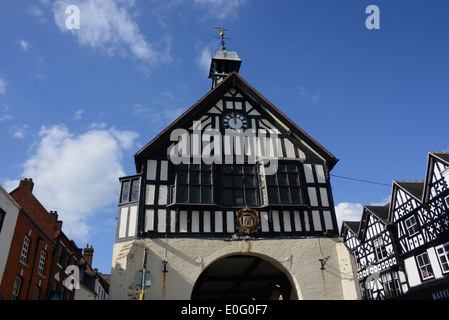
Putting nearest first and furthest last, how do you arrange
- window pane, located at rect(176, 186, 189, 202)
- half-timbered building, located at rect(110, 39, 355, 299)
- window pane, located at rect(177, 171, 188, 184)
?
half-timbered building, located at rect(110, 39, 355, 299) → window pane, located at rect(176, 186, 189, 202) → window pane, located at rect(177, 171, 188, 184)

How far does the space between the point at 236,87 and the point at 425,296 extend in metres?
16.4

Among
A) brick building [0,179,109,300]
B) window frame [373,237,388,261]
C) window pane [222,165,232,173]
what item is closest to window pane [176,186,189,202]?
window pane [222,165,232,173]

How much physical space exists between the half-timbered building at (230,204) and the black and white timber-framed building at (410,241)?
6.61m

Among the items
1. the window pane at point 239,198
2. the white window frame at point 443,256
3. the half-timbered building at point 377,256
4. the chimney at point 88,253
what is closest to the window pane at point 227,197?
the window pane at point 239,198

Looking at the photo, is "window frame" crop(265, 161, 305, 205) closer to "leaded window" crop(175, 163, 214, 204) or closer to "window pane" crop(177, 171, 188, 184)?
"leaded window" crop(175, 163, 214, 204)

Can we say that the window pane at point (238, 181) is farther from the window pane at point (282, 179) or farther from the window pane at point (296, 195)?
the window pane at point (296, 195)

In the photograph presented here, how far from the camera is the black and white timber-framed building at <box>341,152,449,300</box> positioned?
19.4 metres

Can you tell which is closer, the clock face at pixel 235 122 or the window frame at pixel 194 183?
the window frame at pixel 194 183

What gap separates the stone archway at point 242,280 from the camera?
1476 centimetres

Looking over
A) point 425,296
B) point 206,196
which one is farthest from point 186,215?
point 425,296

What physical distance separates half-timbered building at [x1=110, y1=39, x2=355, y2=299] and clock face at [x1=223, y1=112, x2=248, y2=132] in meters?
0.04

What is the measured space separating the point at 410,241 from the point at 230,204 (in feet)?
50.5

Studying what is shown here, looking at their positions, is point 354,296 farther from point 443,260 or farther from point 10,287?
point 10,287
